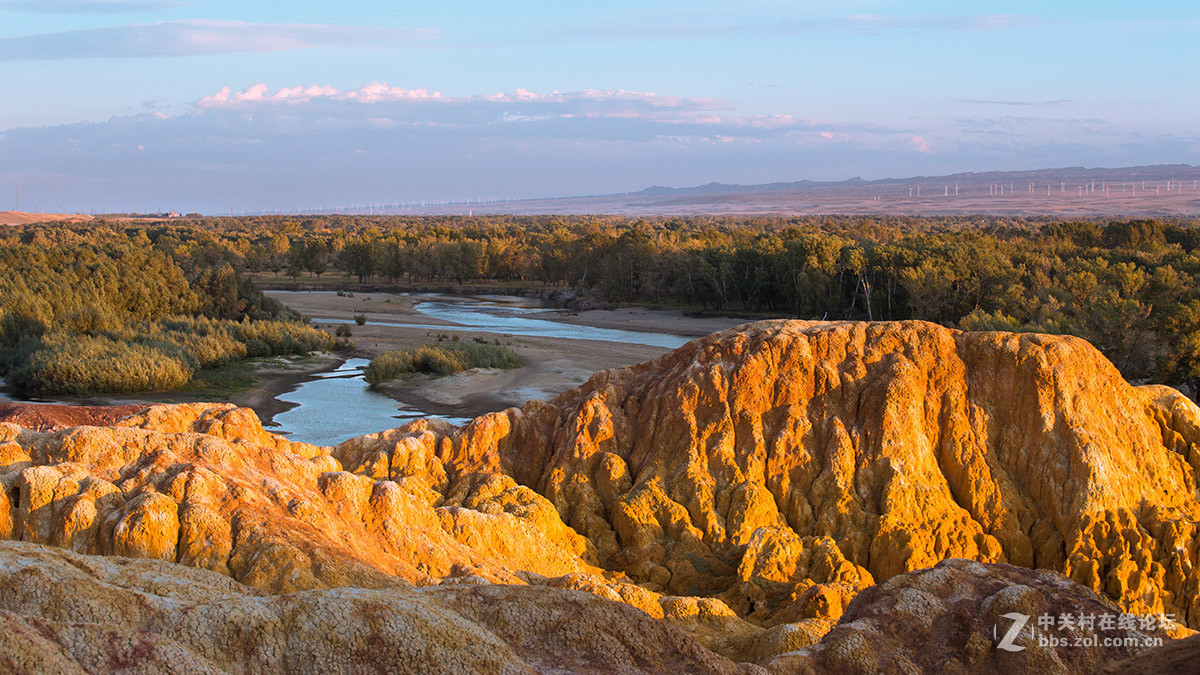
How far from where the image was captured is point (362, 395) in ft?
129

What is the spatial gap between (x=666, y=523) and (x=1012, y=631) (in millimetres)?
5261

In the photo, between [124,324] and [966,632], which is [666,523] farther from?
[124,324]

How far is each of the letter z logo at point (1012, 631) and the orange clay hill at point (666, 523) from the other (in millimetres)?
55

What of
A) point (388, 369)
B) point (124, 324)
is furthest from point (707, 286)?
point (124, 324)

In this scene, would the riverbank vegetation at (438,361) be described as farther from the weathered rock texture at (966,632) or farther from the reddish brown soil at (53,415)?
the weathered rock texture at (966,632)

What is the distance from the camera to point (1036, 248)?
69.6m

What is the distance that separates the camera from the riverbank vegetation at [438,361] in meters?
42.0

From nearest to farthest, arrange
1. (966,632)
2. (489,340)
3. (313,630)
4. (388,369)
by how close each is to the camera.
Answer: (313,630) → (966,632) → (388,369) → (489,340)

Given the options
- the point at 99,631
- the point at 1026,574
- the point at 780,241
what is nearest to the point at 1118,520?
the point at 1026,574

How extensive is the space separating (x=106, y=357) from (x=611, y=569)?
107 feet

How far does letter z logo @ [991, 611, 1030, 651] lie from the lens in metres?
6.77

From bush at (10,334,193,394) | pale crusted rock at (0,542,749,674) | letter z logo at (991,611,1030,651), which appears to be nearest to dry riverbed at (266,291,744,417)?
bush at (10,334,193,394)

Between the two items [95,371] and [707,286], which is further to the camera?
[707,286]

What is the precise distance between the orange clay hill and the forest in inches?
933
